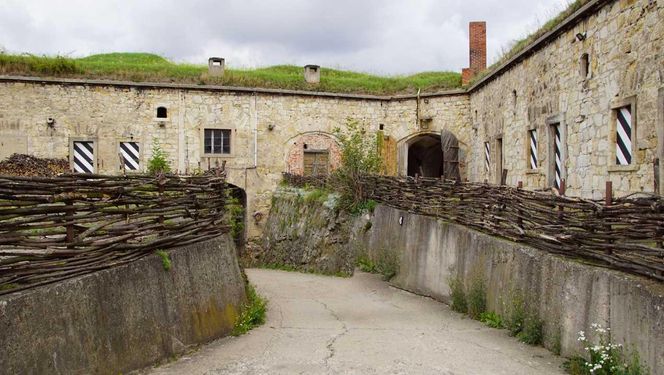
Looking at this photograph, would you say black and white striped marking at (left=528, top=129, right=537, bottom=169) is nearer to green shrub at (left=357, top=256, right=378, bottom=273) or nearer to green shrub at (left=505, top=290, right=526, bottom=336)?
green shrub at (left=357, top=256, right=378, bottom=273)

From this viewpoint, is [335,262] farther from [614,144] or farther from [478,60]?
[478,60]

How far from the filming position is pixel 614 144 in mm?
11203

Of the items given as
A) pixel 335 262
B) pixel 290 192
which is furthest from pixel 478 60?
pixel 335 262

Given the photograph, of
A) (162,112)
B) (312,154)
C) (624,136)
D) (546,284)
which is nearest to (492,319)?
(546,284)

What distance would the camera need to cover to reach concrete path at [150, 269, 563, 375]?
20.8 ft

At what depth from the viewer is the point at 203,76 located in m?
23.1

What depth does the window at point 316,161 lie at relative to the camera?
2373 centimetres

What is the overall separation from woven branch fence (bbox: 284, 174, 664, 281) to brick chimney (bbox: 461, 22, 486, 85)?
12.4 meters

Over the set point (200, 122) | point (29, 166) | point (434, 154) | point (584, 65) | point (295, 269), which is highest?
point (584, 65)

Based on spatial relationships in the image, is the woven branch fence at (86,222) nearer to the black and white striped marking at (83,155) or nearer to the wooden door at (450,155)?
the black and white striped marking at (83,155)

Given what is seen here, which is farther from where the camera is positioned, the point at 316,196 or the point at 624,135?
the point at 316,196

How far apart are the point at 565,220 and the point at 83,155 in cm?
1879

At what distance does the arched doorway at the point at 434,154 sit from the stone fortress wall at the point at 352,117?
38cm

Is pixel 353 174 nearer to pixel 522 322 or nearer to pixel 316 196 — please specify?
pixel 316 196
